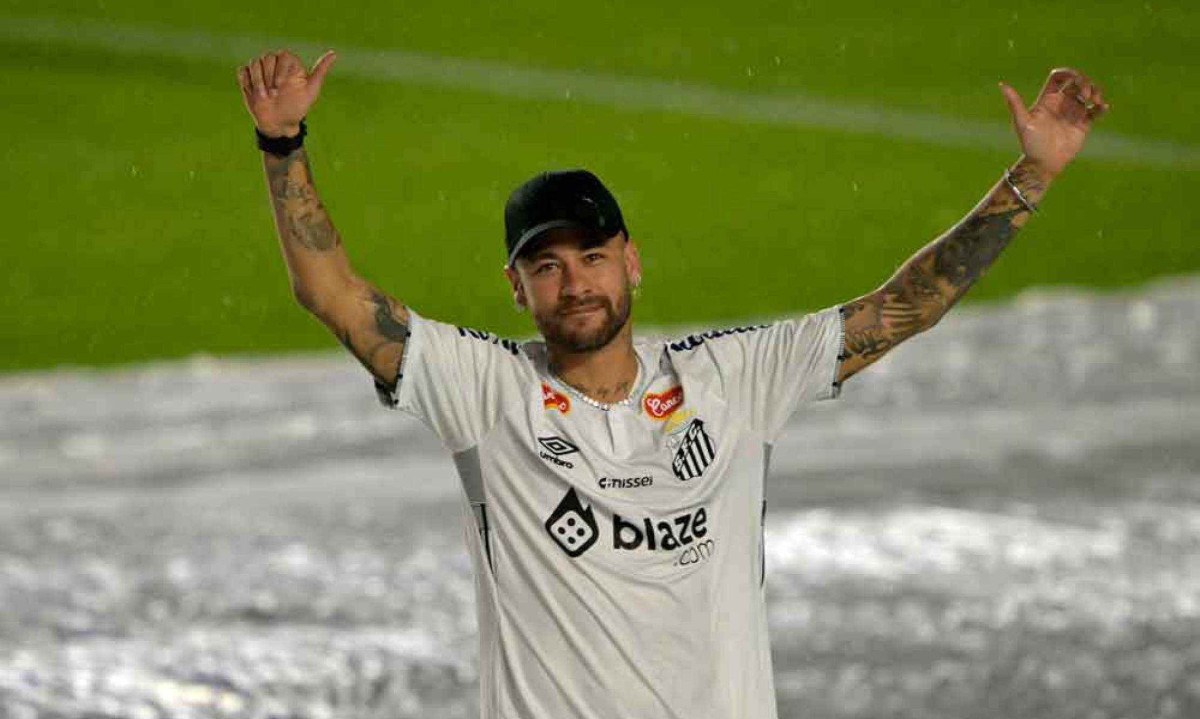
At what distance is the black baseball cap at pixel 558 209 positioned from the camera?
13.4 feet

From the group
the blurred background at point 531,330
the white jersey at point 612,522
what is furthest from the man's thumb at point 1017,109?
the blurred background at point 531,330

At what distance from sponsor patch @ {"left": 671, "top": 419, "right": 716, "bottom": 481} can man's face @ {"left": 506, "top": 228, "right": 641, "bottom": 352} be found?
24 centimetres

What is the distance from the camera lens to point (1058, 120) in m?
4.38

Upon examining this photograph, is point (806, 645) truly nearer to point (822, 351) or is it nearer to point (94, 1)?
point (822, 351)

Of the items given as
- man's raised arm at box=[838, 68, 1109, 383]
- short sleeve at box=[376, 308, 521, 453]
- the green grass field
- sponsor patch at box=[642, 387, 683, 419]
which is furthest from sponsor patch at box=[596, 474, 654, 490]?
the green grass field

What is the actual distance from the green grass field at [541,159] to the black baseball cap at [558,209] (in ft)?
30.3

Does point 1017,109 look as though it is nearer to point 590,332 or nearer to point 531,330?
point 590,332

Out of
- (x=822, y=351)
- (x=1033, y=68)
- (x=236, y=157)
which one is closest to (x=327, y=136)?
(x=236, y=157)

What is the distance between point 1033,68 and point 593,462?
1666 cm

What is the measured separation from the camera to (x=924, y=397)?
10.9 meters

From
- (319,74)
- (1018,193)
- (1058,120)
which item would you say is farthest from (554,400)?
(1058,120)

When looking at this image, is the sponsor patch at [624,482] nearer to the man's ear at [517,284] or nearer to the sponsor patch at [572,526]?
the sponsor patch at [572,526]

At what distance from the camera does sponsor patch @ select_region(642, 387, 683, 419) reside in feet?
13.8

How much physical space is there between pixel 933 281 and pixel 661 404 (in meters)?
0.59
